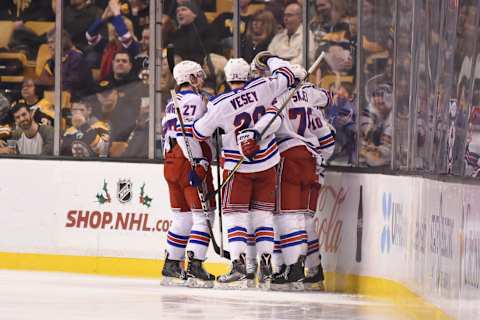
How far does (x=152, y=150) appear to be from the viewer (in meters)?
12.6

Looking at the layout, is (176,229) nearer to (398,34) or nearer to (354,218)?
(354,218)

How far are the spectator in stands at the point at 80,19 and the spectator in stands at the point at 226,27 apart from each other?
40.6 inches

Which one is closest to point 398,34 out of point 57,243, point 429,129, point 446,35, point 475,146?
point 429,129

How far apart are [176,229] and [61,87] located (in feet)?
7.43

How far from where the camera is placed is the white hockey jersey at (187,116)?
11.0 metres

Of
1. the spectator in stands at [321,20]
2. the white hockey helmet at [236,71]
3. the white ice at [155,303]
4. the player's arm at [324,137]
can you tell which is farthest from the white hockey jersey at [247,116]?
the spectator in stands at [321,20]

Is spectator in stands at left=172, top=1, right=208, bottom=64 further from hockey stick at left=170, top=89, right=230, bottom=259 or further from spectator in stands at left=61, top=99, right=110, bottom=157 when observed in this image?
hockey stick at left=170, top=89, right=230, bottom=259

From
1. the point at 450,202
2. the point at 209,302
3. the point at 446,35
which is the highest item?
→ the point at 446,35

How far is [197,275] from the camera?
11.1 metres

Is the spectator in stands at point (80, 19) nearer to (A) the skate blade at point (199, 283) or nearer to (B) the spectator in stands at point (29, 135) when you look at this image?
(B) the spectator in stands at point (29, 135)

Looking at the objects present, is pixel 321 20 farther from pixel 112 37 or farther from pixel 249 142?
pixel 112 37

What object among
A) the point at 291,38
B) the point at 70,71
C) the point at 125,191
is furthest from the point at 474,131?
the point at 70,71

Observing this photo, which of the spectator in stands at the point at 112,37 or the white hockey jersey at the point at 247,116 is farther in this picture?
the spectator in stands at the point at 112,37

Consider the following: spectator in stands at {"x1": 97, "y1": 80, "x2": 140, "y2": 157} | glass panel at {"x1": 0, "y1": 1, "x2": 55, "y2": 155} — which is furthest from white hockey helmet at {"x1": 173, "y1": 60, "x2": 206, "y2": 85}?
glass panel at {"x1": 0, "y1": 1, "x2": 55, "y2": 155}
